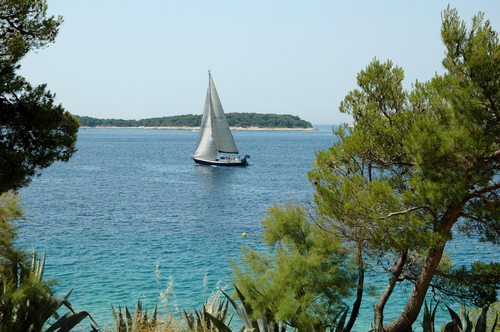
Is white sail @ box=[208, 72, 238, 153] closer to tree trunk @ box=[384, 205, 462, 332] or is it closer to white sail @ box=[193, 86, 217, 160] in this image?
white sail @ box=[193, 86, 217, 160]

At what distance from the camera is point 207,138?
5859 centimetres

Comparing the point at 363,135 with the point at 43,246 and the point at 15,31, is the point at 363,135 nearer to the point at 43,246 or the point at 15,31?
the point at 15,31

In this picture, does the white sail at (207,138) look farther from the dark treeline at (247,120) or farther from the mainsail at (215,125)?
the dark treeline at (247,120)

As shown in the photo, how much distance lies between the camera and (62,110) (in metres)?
6.66

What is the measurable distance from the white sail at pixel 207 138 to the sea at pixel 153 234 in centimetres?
511

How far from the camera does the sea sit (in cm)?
1591

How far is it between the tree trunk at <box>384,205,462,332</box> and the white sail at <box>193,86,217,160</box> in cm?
4932

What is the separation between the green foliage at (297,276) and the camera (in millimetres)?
7238

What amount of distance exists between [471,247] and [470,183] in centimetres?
1528

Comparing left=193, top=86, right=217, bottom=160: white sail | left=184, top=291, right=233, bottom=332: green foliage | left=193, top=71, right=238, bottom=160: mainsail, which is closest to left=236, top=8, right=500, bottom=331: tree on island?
left=184, top=291, right=233, bottom=332: green foliage

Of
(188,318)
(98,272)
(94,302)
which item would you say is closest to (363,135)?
(188,318)

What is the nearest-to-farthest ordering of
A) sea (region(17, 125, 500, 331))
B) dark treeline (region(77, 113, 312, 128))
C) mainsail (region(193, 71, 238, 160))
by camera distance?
sea (region(17, 125, 500, 331)) → mainsail (region(193, 71, 238, 160)) → dark treeline (region(77, 113, 312, 128))

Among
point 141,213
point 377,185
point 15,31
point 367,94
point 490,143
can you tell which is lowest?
point 141,213

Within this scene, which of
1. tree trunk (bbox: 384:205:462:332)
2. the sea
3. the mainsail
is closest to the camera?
tree trunk (bbox: 384:205:462:332)
